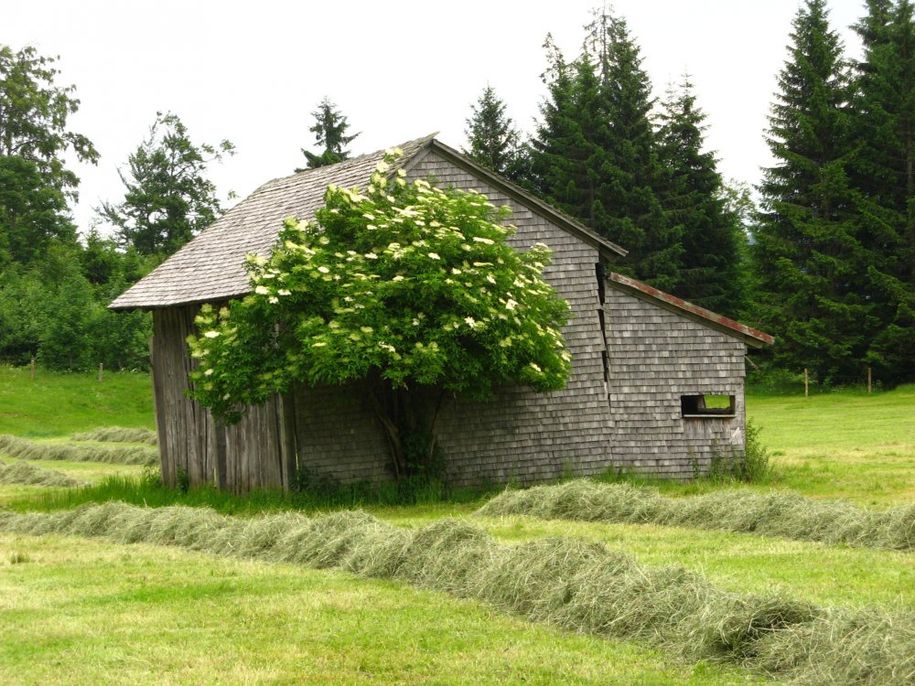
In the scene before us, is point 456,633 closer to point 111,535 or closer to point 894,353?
point 111,535

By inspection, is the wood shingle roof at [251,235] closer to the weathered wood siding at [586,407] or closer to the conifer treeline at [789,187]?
the weathered wood siding at [586,407]

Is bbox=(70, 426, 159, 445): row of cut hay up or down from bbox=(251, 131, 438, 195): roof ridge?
down

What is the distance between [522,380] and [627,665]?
1212 centimetres

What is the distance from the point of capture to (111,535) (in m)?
16.4

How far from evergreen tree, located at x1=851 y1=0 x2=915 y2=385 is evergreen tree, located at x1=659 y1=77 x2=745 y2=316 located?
26.2ft

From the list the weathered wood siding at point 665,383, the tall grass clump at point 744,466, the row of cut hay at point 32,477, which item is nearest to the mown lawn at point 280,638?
the weathered wood siding at point 665,383

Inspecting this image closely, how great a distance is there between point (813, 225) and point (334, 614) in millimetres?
43258

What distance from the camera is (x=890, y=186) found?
5034cm

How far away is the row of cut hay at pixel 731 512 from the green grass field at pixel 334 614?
0.44 metres

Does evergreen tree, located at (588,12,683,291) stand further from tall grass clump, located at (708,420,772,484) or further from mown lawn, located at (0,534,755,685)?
mown lawn, located at (0,534,755,685)

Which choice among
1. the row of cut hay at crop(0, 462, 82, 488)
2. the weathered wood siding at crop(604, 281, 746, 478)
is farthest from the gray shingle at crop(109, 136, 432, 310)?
the weathered wood siding at crop(604, 281, 746, 478)

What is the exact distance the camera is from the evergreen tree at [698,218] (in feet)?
188

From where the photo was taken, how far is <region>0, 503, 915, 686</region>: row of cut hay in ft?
25.5

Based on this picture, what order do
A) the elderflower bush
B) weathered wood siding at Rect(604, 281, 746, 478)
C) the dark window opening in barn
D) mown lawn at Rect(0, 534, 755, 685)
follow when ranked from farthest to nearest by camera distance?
the dark window opening in barn, weathered wood siding at Rect(604, 281, 746, 478), the elderflower bush, mown lawn at Rect(0, 534, 755, 685)
